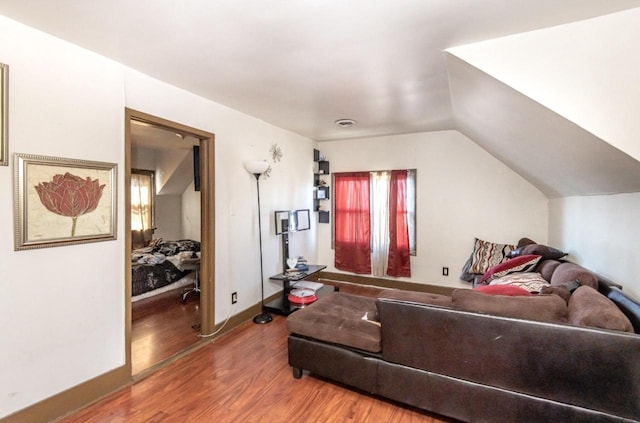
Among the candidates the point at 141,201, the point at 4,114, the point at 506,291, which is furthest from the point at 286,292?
the point at 141,201

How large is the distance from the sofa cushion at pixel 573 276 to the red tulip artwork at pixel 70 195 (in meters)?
3.25

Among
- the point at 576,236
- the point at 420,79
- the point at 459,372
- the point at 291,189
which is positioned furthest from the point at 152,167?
the point at 576,236

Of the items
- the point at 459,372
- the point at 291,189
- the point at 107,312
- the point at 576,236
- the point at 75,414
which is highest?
the point at 291,189

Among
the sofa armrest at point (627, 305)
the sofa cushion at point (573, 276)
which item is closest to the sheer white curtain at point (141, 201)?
the sofa cushion at point (573, 276)

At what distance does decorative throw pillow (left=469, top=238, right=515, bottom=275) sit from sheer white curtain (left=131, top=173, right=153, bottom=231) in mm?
5502

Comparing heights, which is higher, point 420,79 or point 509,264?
point 420,79

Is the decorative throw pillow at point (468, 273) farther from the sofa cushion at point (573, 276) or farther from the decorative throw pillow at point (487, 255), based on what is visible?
the sofa cushion at point (573, 276)

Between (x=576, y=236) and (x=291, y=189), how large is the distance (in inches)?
128

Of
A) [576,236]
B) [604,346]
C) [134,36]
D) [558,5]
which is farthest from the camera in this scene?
[576,236]

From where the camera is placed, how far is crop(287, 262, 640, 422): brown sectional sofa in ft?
4.50

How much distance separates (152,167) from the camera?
5.64 meters

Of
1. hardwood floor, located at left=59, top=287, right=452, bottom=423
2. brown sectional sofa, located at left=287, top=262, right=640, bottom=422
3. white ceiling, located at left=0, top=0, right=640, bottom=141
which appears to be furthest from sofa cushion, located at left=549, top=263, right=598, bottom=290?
white ceiling, located at left=0, top=0, right=640, bottom=141

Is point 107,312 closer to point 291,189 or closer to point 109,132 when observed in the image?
point 109,132

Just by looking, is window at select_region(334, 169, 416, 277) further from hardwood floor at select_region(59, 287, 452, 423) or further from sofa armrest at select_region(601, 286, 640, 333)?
sofa armrest at select_region(601, 286, 640, 333)
